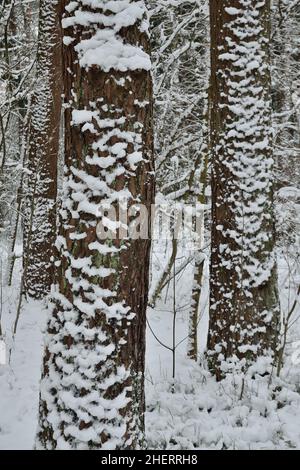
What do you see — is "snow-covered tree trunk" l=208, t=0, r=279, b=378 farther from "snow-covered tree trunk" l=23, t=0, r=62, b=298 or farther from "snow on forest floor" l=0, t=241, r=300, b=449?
"snow-covered tree trunk" l=23, t=0, r=62, b=298

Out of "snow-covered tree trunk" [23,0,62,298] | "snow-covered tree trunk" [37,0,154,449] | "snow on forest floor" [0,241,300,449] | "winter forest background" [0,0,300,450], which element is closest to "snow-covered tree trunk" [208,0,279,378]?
"winter forest background" [0,0,300,450]

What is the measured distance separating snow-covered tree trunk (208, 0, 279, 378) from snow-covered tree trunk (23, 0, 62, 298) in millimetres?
4746

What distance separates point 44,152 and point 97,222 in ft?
21.1

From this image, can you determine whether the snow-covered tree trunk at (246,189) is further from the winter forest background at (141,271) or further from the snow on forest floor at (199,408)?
the snow on forest floor at (199,408)

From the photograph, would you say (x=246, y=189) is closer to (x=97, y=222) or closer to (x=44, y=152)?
(x=97, y=222)

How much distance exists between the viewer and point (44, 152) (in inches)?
336

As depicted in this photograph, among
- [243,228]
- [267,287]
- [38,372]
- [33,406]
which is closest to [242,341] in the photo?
[267,287]

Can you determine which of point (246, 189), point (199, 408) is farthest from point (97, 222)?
point (199, 408)

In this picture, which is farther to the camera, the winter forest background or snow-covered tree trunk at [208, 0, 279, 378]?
snow-covered tree trunk at [208, 0, 279, 378]

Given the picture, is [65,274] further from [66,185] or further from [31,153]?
[31,153]

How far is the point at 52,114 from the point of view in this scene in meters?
8.52

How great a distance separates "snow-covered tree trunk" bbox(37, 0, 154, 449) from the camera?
8.16ft

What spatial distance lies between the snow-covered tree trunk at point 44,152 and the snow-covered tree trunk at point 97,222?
598cm
